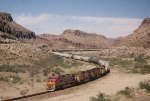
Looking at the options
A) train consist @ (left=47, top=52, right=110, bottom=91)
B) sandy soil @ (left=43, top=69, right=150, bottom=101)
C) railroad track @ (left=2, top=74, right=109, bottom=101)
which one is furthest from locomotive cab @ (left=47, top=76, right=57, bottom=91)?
sandy soil @ (left=43, top=69, right=150, bottom=101)

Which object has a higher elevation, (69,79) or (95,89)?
(69,79)

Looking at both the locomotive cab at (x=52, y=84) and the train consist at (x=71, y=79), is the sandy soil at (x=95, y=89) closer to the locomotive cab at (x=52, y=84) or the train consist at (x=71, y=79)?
the train consist at (x=71, y=79)

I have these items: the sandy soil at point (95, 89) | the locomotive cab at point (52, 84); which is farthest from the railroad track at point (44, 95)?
the sandy soil at point (95, 89)

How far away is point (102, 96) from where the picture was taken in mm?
30156

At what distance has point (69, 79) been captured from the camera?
133ft

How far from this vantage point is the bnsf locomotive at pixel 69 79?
3706cm

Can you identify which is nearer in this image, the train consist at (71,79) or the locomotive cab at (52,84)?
the locomotive cab at (52,84)

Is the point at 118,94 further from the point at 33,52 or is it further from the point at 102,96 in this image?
the point at 33,52

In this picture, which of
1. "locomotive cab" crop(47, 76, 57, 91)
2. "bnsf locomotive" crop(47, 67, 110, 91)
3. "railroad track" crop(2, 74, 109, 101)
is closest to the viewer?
"railroad track" crop(2, 74, 109, 101)

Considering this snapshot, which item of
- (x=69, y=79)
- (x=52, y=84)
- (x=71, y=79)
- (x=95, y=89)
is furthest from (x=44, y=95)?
(x=71, y=79)

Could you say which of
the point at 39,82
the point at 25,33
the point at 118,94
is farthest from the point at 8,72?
the point at 25,33

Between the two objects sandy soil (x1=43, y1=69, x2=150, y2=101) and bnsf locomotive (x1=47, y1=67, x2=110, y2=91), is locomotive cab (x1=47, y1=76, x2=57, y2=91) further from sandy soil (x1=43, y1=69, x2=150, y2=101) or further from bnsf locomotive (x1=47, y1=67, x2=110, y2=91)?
sandy soil (x1=43, y1=69, x2=150, y2=101)

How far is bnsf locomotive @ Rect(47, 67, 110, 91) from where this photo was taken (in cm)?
3706

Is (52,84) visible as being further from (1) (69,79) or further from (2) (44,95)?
(1) (69,79)
